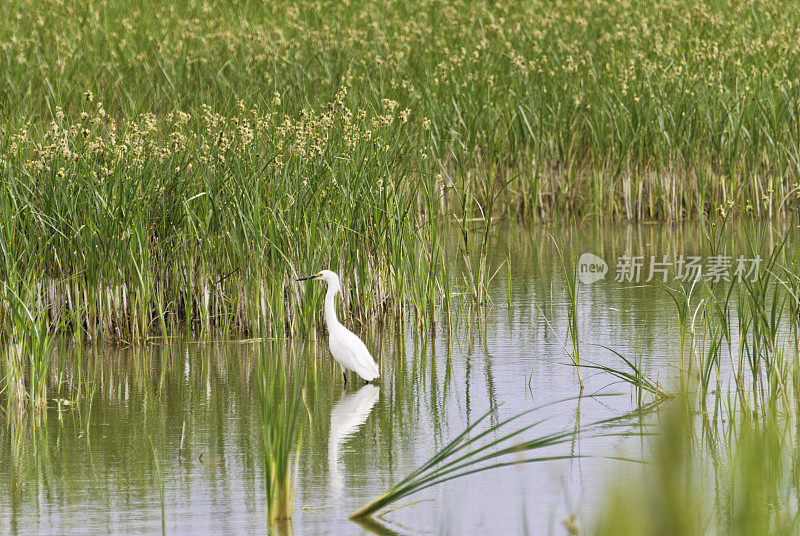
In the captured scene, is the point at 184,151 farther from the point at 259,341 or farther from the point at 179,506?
the point at 179,506

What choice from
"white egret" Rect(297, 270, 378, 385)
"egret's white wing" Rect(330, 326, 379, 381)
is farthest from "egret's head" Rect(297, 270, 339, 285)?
"egret's white wing" Rect(330, 326, 379, 381)

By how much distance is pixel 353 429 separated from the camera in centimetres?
549

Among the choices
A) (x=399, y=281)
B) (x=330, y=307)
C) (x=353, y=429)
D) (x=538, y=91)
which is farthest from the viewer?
(x=538, y=91)

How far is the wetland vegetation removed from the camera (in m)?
4.41

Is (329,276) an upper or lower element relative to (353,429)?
upper

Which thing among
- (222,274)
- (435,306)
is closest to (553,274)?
(435,306)

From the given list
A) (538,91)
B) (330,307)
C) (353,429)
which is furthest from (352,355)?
(538,91)

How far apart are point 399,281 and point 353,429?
2.30m

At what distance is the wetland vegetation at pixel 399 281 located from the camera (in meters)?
4.41

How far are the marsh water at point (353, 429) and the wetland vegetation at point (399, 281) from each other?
0.07ft

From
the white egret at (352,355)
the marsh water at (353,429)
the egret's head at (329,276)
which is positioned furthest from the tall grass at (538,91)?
the white egret at (352,355)

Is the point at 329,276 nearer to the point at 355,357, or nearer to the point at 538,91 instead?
the point at 355,357

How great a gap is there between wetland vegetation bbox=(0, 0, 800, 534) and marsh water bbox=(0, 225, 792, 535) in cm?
2

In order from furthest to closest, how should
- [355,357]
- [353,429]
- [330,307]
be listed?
[330,307], [355,357], [353,429]
